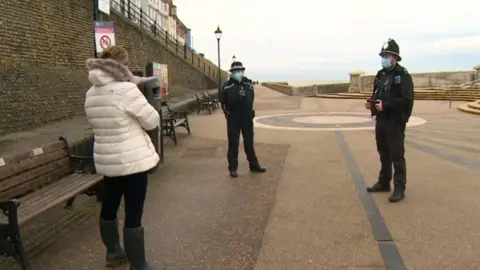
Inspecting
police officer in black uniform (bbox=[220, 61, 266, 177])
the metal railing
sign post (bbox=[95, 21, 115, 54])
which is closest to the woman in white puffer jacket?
police officer in black uniform (bbox=[220, 61, 266, 177])

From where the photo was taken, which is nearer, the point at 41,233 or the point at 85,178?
the point at 41,233

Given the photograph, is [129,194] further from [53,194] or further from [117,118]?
[53,194]

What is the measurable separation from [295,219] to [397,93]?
187cm

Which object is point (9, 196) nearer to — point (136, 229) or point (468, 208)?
point (136, 229)

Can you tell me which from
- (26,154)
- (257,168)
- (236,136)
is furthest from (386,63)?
(26,154)

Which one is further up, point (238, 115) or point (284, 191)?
point (238, 115)

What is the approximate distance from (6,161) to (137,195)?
4.44 feet

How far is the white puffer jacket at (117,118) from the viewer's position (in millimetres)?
3449

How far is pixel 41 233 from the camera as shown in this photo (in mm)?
4652

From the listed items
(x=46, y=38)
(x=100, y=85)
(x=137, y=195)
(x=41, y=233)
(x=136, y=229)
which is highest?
(x=46, y=38)

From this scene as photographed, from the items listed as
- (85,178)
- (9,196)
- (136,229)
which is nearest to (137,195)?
(136,229)

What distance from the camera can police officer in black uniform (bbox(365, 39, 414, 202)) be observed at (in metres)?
5.48

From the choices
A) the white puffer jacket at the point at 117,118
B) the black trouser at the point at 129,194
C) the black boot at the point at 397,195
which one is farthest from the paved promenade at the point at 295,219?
the white puffer jacket at the point at 117,118

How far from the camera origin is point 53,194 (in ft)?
14.9
